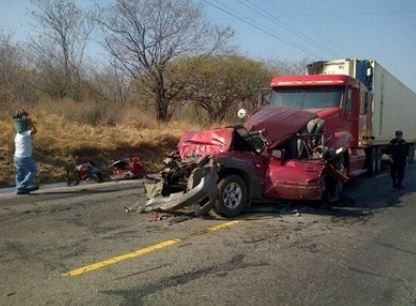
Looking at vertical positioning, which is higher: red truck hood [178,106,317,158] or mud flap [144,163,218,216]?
red truck hood [178,106,317,158]

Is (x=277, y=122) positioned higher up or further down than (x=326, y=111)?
further down

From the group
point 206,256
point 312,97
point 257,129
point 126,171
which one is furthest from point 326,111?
point 206,256

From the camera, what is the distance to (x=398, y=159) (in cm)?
1363

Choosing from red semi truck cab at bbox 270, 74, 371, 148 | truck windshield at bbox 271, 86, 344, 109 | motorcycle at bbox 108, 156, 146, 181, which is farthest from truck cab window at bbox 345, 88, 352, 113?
motorcycle at bbox 108, 156, 146, 181

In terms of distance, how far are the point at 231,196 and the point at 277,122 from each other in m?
2.04

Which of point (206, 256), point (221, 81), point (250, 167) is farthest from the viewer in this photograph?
point (221, 81)

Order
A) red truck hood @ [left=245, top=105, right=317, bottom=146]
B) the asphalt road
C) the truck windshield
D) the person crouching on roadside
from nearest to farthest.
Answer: the asphalt road, red truck hood @ [left=245, top=105, right=317, bottom=146], the person crouching on roadside, the truck windshield

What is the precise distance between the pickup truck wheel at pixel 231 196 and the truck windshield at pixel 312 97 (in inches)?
207

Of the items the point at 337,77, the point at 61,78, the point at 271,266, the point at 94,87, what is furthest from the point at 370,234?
the point at 94,87

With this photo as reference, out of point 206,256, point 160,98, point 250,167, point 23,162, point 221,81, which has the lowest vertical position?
point 206,256

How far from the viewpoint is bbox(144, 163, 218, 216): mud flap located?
813 cm

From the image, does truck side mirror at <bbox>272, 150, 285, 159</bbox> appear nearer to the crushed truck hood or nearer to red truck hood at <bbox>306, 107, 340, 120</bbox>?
the crushed truck hood

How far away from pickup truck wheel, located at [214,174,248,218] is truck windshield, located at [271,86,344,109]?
17.2 feet

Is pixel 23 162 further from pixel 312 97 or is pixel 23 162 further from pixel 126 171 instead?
pixel 312 97
